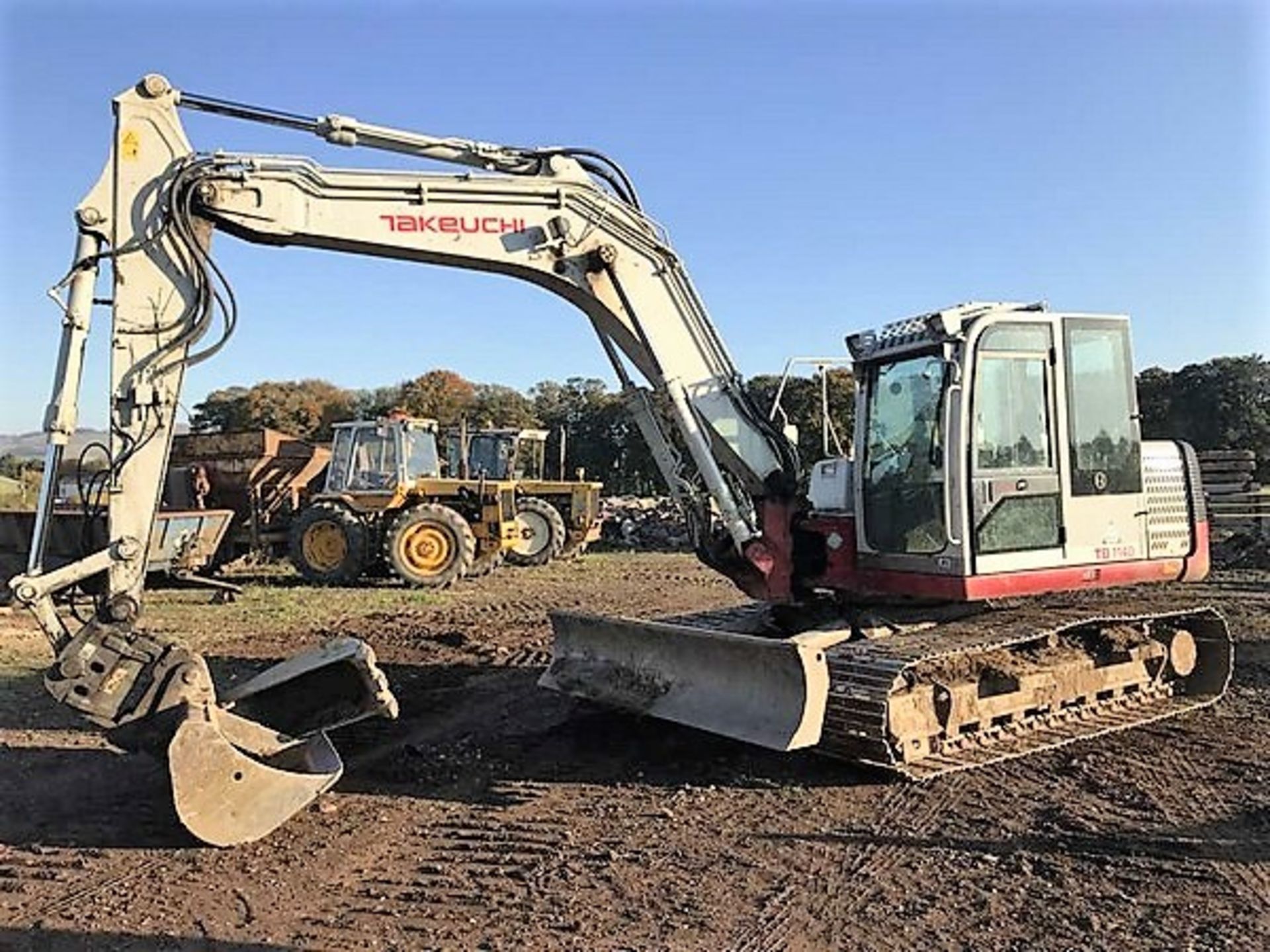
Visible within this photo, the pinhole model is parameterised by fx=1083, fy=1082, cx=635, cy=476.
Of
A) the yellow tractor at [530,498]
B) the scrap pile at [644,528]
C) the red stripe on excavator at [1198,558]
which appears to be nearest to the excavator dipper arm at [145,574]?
the red stripe on excavator at [1198,558]

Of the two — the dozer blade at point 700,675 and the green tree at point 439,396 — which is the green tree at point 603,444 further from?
the dozer blade at point 700,675

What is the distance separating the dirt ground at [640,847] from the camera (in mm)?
4207

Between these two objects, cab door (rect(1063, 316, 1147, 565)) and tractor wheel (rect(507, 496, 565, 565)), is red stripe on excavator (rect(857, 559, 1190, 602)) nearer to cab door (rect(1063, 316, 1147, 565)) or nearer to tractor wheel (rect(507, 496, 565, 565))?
cab door (rect(1063, 316, 1147, 565))

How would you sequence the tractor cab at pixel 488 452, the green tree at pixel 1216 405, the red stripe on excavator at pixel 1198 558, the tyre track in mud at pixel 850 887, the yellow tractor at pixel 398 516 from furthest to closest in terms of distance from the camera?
the green tree at pixel 1216 405 → the tractor cab at pixel 488 452 → the yellow tractor at pixel 398 516 → the red stripe on excavator at pixel 1198 558 → the tyre track in mud at pixel 850 887

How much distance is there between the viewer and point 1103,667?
24.0ft

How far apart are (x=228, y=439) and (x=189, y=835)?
564 inches

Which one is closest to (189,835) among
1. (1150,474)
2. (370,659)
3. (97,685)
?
(97,685)

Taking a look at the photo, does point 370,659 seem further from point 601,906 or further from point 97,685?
point 601,906

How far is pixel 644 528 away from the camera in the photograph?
26609mm

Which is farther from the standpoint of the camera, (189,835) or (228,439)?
(228,439)

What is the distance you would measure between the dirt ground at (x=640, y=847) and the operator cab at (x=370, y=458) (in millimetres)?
9002

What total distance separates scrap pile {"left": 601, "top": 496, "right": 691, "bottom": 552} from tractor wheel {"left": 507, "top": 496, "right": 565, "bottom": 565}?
5709mm

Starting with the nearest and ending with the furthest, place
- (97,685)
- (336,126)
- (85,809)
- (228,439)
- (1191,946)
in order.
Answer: (1191,946) → (97,685) → (85,809) → (336,126) → (228,439)

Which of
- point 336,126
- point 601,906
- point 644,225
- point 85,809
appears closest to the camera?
point 601,906
